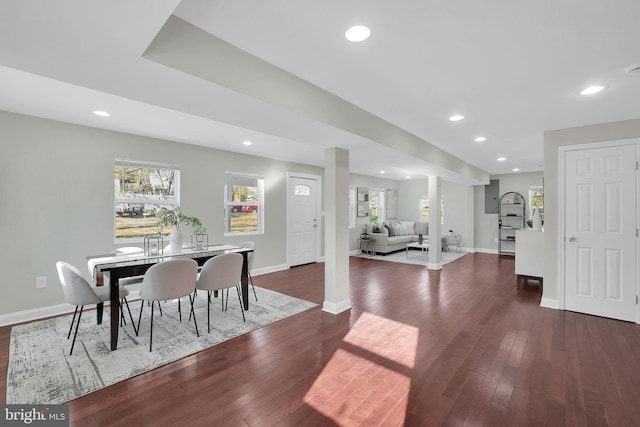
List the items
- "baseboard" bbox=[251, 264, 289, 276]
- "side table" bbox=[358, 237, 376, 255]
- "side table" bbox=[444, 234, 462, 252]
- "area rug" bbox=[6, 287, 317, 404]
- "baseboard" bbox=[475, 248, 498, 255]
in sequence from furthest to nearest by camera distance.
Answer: "side table" bbox=[444, 234, 462, 252] → "baseboard" bbox=[475, 248, 498, 255] → "side table" bbox=[358, 237, 376, 255] → "baseboard" bbox=[251, 264, 289, 276] → "area rug" bbox=[6, 287, 317, 404]

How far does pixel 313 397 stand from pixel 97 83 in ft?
Result: 8.26

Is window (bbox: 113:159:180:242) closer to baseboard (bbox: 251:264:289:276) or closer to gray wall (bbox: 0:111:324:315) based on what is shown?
gray wall (bbox: 0:111:324:315)

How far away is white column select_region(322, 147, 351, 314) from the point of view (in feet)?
11.9

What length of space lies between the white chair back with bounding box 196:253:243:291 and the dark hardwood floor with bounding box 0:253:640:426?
62cm

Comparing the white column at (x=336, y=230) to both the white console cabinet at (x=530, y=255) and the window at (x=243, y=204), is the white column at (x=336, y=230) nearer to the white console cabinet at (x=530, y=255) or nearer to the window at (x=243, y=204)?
the window at (x=243, y=204)

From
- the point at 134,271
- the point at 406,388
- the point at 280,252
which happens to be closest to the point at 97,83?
the point at 134,271

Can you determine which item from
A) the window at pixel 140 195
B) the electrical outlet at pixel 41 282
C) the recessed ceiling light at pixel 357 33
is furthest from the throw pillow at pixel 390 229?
the electrical outlet at pixel 41 282

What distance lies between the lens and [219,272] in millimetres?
3084

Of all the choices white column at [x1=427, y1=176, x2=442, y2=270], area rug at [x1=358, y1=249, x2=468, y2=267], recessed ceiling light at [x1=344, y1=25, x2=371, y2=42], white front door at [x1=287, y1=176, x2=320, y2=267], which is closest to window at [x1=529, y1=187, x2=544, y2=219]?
area rug at [x1=358, y1=249, x2=468, y2=267]

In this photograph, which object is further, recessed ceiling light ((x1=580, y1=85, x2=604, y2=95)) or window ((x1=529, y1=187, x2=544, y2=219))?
window ((x1=529, y1=187, x2=544, y2=219))

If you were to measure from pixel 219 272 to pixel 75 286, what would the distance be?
1213mm

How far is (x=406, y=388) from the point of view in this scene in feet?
6.77

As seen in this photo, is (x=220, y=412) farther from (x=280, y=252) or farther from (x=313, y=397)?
(x=280, y=252)

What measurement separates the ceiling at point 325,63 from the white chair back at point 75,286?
1.58 m
